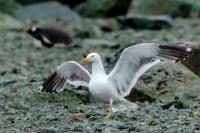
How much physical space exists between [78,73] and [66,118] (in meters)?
0.95

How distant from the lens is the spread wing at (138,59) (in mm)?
7910

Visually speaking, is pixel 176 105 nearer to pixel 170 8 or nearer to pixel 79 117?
pixel 79 117

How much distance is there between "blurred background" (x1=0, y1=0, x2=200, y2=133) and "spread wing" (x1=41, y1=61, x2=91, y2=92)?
0.92 ft

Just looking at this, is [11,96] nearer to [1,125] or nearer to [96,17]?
[1,125]

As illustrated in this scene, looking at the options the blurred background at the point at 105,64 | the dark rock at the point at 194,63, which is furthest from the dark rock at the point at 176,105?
the dark rock at the point at 194,63

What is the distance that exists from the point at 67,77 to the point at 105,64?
2.43m

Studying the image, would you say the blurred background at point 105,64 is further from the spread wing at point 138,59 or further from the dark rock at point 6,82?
the spread wing at point 138,59

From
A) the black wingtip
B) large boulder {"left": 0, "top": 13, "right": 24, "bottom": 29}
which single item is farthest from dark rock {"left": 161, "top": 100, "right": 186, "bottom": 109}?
large boulder {"left": 0, "top": 13, "right": 24, "bottom": 29}

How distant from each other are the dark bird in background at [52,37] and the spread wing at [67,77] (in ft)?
25.2

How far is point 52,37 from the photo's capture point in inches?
671

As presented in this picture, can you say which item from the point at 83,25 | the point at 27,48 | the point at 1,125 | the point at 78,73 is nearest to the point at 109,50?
the point at 27,48

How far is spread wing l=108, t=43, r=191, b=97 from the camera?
7910 mm

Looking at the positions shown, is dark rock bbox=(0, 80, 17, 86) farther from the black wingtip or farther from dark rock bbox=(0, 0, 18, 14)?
dark rock bbox=(0, 0, 18, 14)

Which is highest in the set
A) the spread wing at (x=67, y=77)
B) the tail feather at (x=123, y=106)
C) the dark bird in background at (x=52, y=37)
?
the dark bird in background at (x=52, y=37)
